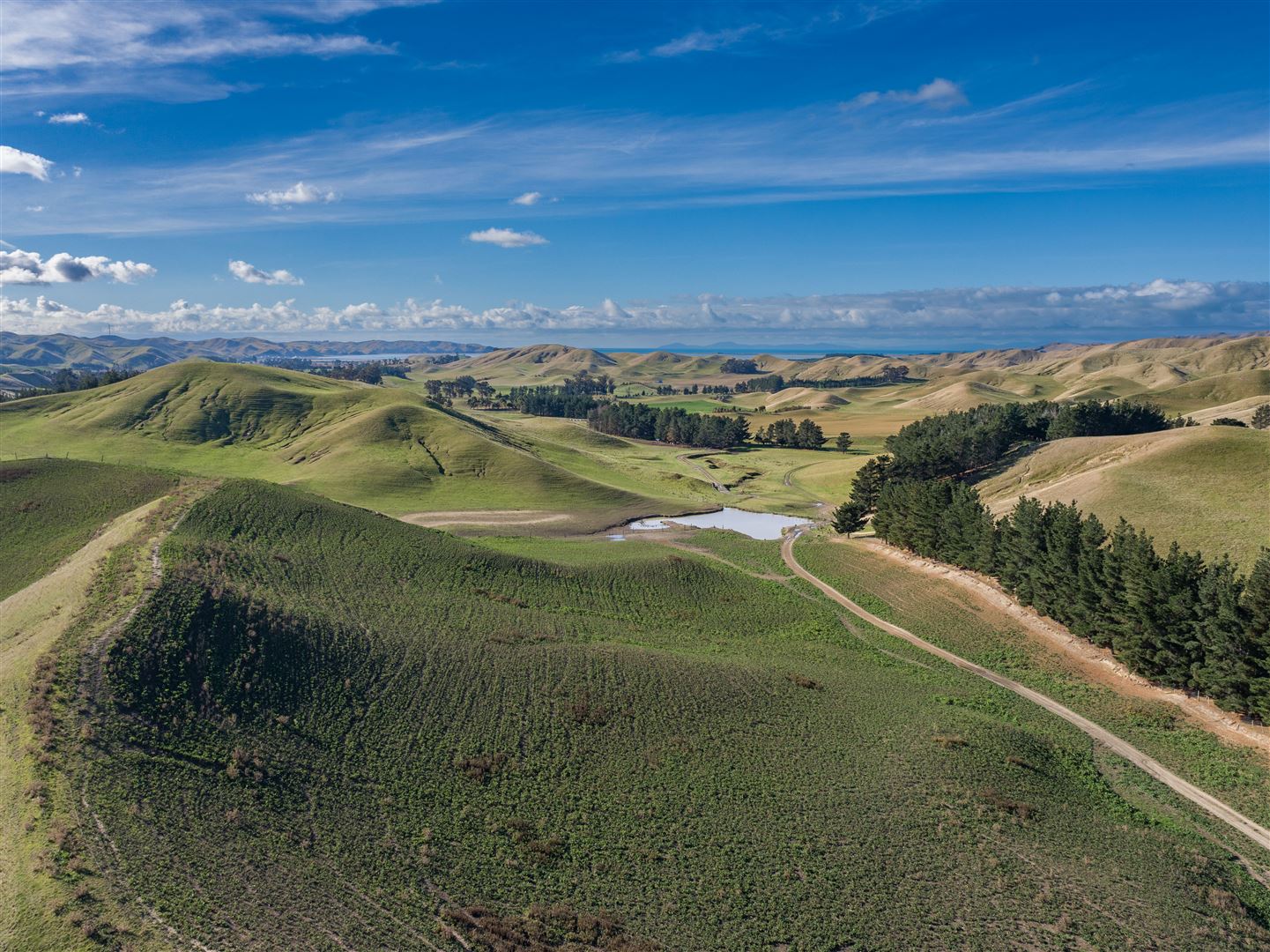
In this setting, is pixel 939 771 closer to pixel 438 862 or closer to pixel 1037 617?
Result: pixel 438 862

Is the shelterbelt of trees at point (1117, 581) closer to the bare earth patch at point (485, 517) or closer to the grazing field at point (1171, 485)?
the grazing field at point (1171, 485)

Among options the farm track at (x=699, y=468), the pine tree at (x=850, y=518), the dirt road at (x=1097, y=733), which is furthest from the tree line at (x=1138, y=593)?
the farm track at (x=699, y=468)

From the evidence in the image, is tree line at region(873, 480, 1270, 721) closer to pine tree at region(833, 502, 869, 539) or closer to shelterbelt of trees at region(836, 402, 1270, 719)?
shelterbelt of trees at region(836, 402, 1270, 719)

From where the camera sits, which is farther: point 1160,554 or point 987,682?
point 1160,554

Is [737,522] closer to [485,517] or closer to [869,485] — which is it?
[869,485]

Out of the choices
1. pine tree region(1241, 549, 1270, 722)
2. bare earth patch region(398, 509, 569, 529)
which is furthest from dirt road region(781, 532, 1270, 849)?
bare earth patch region(398, 509, 569, 529)

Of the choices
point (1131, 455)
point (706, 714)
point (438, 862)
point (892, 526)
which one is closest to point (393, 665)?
point (438, 862)
